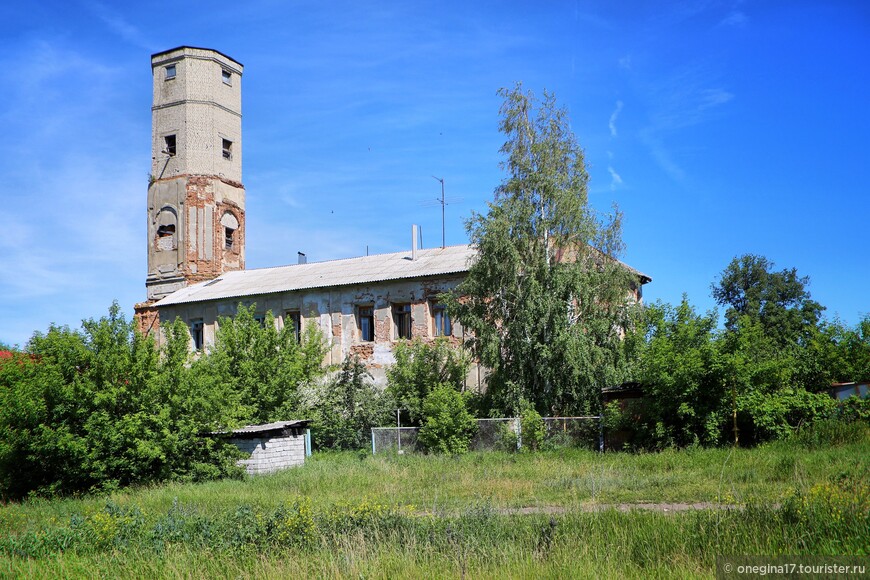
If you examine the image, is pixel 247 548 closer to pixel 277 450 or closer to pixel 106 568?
pixel 106 568

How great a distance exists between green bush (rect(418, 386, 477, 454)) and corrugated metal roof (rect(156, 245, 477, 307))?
6.77m

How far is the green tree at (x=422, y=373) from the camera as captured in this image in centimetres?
2556

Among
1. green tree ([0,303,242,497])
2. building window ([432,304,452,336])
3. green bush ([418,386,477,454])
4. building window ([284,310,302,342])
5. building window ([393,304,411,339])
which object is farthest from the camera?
building window ([284,310,302,342])

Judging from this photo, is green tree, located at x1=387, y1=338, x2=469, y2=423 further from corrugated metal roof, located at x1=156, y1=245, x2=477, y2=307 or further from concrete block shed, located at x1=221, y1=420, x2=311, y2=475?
concrete block shed, located at x1=221, y1=420, x2=311, y2=475

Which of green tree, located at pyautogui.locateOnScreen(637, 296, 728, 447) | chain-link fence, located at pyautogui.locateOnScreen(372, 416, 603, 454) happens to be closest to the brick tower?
chain-link fence, located at pyautogui.locateOnScreen(372, 416, 603, 454)

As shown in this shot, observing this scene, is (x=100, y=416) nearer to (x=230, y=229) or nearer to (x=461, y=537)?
(x=461, y=537)

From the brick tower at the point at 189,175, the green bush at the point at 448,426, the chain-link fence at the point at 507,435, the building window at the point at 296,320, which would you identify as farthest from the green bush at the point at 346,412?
the brick tower at the point at 189,175

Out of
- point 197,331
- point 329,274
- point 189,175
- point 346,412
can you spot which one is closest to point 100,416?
point 346,412

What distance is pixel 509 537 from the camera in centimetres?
902

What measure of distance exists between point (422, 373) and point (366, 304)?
20.4 ft

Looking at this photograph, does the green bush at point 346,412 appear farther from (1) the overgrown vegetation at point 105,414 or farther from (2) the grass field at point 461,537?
(2) the grass field at point 461,537

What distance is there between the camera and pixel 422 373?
85.6ft

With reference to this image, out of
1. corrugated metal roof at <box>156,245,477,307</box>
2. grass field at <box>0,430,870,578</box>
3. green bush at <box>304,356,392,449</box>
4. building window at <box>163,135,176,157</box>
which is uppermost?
building window at <box>163,135,176,157</box>

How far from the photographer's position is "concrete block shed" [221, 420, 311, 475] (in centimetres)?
1898
